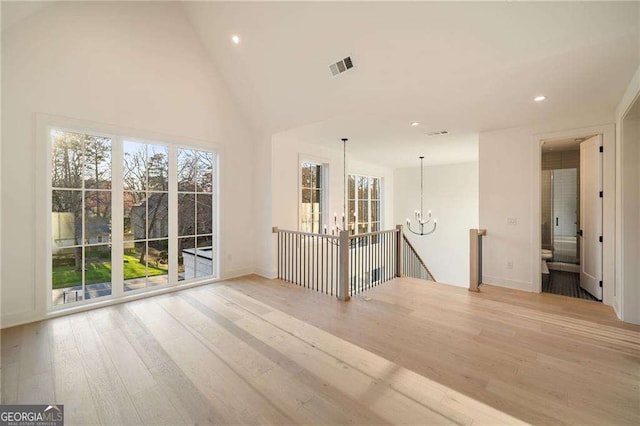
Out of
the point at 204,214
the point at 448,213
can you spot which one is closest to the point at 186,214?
the point at 204,214

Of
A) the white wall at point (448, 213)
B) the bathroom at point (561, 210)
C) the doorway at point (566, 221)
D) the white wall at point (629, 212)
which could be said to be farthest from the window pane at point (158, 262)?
the bathroom at point (561, 210)

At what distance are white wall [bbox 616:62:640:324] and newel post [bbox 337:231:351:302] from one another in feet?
10.6

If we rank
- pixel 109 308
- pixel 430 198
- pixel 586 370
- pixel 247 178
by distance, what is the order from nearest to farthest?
pixel 586 370 → pixel 109 308 → pixel 247 178 → pixel 430 198

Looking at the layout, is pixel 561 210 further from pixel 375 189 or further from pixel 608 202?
pixel 375 189

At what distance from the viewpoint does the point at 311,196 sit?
19.2ft

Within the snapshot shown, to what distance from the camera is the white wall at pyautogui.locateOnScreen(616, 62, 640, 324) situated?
304cm

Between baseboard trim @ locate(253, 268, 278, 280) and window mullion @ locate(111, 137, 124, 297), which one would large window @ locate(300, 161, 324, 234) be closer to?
baseboard trim @ locate(253, 268, 278, 280)

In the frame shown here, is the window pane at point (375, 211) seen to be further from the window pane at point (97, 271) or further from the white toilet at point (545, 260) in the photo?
the window pane at point (97, 271)

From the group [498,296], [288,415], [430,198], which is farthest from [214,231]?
[430,198]

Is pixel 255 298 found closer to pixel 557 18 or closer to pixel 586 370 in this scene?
pixel 586 370

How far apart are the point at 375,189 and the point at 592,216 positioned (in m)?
4.92

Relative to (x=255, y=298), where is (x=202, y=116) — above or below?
above

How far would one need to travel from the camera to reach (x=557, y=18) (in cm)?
223

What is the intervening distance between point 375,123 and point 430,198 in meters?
4.51
